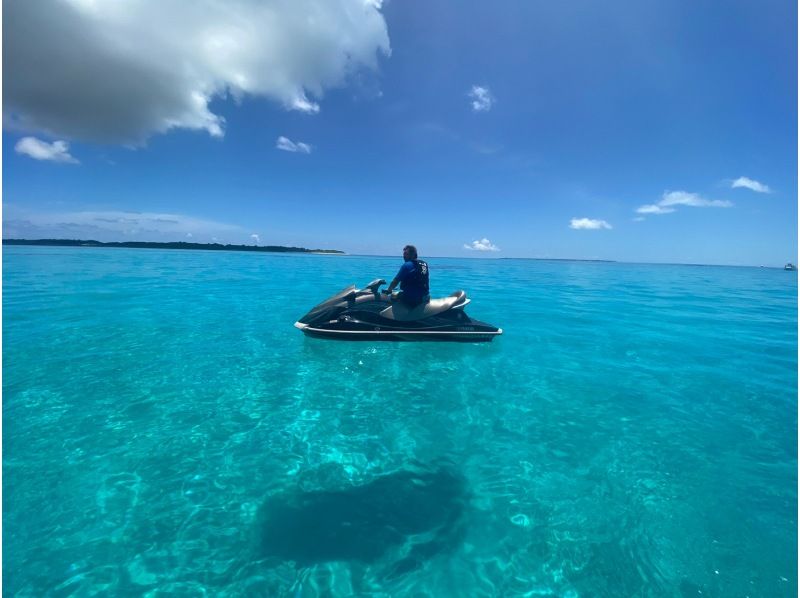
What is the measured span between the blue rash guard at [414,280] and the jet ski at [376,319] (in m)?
0.34

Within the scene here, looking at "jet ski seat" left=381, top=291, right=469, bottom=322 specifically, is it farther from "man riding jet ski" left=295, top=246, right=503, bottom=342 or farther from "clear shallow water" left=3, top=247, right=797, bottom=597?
"clear shallow water" left=3, top=247, right=797, bottom=597

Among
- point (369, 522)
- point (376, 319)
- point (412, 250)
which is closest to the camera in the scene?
point (369, 522)

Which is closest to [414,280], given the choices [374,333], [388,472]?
[374,333]

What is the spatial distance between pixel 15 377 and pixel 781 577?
13.9 m

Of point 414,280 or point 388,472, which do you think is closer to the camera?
point 388,472

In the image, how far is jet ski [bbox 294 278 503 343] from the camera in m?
9.76

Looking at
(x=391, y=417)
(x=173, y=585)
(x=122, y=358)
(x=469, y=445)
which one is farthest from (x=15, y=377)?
(x=469, y=445)

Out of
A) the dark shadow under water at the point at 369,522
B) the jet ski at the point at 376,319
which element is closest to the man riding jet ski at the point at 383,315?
the jet ski at the point at 376,319

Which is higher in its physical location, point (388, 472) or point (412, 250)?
point (412, 250)

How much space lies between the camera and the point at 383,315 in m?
9.87

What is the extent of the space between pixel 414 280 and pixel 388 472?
537cm

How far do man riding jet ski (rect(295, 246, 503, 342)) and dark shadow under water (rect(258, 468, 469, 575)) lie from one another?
16.8ft

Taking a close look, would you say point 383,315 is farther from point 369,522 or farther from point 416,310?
point 369,522

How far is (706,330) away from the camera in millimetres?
15227
